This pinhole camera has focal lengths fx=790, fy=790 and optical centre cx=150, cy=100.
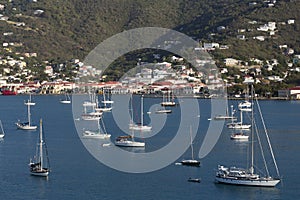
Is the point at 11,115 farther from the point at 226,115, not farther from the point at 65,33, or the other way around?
the point at 65,33

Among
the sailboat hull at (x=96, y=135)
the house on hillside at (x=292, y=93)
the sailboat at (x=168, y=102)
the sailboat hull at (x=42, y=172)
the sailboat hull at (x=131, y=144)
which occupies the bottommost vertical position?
the sailboat hull at (x=42, y=172)

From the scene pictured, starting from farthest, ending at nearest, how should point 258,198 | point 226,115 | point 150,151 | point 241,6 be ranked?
1. point 241,6
2. point 226,115
3. point 150,151
4. point 258,198

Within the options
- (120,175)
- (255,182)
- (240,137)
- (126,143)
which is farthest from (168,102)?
(255,182)

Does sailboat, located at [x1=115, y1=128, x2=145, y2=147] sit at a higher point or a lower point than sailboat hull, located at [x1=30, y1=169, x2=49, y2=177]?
higher

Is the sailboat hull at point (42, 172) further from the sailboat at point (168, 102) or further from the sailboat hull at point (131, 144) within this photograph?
the sailboat at point (168, 102)

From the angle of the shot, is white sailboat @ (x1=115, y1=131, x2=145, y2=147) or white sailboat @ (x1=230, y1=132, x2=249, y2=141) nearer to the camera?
white sailboat @ (x1=115, y1=131, x2=145, y2=147)

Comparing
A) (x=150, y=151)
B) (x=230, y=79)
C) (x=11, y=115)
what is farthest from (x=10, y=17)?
(x=150, y=151)

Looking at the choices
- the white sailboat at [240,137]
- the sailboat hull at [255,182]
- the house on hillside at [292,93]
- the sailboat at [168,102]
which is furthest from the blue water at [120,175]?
the house on hillside at [292,93]

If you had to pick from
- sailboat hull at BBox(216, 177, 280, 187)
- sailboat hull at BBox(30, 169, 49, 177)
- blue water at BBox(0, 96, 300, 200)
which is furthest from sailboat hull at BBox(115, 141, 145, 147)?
sailboat hull at BBox(216, 177, 280, 187)

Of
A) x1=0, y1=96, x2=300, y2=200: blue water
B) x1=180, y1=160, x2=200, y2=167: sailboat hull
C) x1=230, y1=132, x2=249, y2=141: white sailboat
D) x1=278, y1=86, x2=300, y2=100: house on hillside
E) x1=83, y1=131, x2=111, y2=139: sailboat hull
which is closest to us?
x1=0, y1=96, x2=300, y2=200: blue water

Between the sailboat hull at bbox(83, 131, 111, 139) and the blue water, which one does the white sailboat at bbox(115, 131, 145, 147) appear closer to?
the blue water

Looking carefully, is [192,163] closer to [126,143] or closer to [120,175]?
[120,175]
